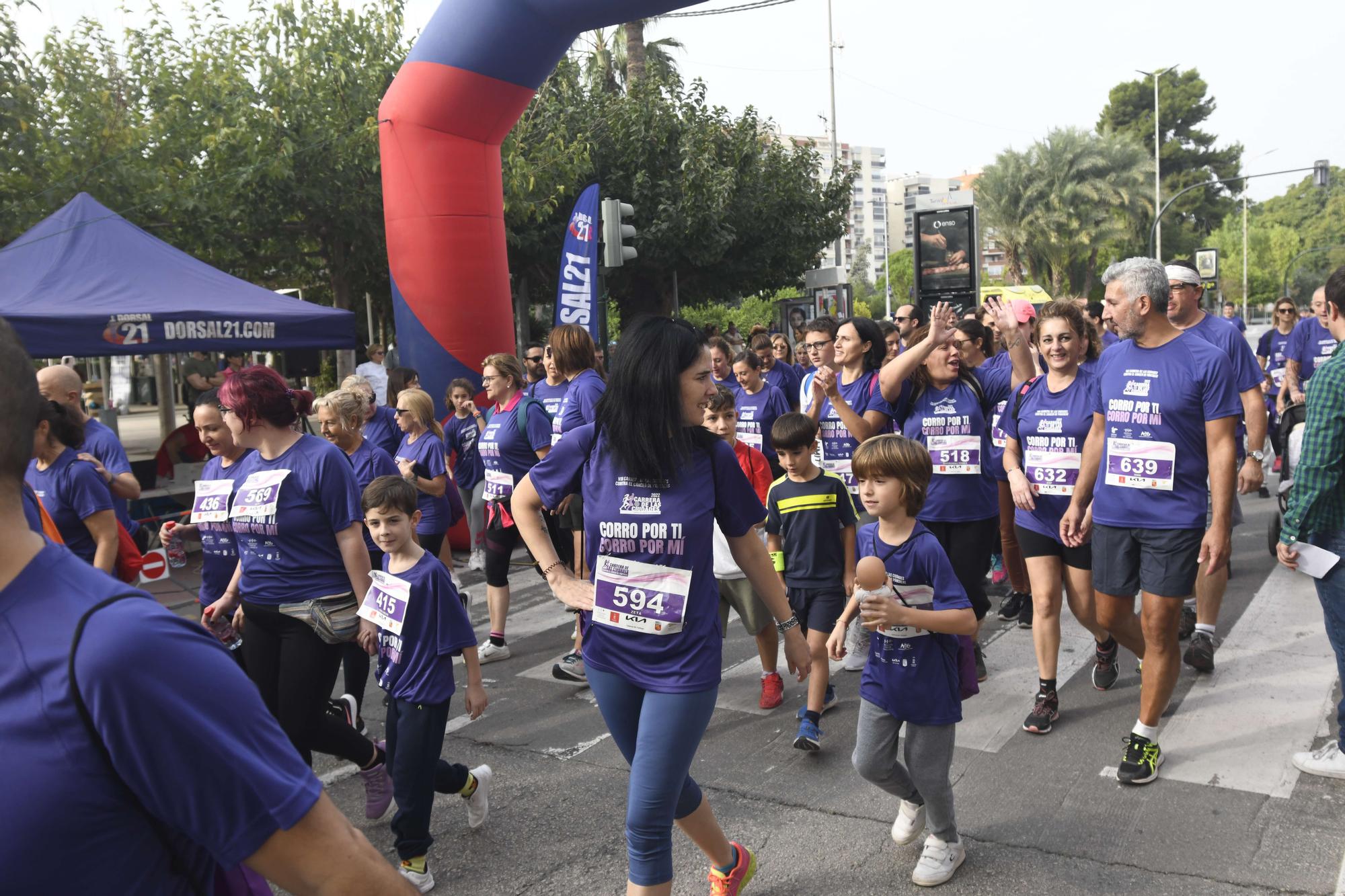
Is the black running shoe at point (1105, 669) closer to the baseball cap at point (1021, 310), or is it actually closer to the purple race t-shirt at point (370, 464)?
the baseball cap at point (1021, 310)

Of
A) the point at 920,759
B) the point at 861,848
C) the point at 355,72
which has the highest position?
the point at 355,72

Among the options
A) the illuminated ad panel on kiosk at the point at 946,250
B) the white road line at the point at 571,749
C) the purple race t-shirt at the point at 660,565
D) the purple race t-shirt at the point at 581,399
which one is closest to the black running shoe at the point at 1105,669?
the white road line at the point at 571,749

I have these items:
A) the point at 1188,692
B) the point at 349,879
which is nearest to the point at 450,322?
the point at 1188,692

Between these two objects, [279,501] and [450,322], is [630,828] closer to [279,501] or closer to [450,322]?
[279,501]

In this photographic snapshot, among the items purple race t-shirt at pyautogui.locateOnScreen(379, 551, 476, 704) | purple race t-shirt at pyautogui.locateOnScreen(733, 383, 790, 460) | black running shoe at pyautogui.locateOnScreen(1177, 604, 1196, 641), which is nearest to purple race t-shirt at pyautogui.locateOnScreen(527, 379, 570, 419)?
purple race t-shirt at pyautogui.locateOnScreen(733, 383, 790, 460)

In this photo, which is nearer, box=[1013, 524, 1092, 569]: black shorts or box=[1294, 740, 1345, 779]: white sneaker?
box=[1294, 740, 1345, 779]: white sneaker

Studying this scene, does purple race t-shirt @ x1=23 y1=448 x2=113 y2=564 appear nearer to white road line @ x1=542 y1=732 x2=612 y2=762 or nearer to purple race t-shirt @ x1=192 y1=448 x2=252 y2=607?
purple race t-shirt @ x1=192 y1=448 x2=252 y2=607

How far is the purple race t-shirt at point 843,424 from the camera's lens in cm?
591

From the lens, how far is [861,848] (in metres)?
3.88

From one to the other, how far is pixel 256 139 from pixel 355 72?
189 centimetres

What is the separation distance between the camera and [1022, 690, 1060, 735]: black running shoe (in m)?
4.88

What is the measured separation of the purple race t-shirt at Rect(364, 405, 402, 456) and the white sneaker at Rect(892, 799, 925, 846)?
5.10m

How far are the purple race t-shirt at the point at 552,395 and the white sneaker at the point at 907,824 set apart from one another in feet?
12.5

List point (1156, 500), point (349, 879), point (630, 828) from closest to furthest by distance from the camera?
1. point (349, 879)
2. point (630, 828)
3. point (1156, 500)
